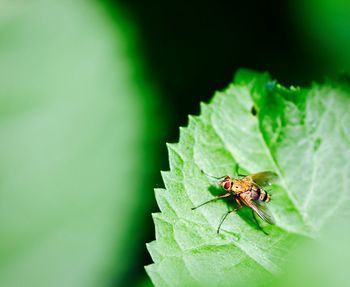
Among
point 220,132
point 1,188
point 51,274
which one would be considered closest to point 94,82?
point 1,188

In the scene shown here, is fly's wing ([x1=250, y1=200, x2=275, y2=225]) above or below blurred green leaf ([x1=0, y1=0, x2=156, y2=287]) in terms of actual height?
below

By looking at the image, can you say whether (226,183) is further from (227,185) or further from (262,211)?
(262,211)

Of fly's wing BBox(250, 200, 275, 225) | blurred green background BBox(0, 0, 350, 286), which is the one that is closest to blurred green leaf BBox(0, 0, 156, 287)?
blurred green background BBox(0, 0, 350, 286)

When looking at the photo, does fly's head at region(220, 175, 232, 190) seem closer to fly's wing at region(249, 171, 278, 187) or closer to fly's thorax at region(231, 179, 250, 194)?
fly's thorax at region(231, 179, 250, 194)

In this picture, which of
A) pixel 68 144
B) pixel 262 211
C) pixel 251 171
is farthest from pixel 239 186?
pixel 68 144

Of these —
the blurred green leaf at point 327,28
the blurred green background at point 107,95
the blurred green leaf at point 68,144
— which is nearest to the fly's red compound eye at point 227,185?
the blurred green background at point 107,95
